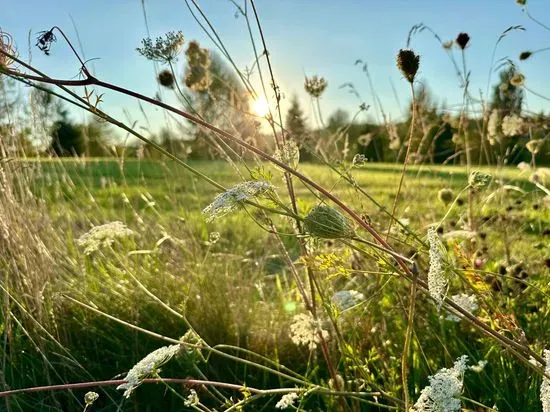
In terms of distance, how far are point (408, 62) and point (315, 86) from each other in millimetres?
704

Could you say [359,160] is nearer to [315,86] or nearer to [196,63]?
[315,86]

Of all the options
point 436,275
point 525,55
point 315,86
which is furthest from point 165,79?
point 436,275

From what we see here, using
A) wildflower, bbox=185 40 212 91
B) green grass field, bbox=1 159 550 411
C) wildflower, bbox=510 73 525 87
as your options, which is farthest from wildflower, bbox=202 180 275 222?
wildflower, bbox=510 73 525 87

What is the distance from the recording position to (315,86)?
1.84 meters

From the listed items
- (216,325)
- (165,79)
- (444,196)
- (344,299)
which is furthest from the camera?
(165,79)

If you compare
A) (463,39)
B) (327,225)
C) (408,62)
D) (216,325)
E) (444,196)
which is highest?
(463,39)

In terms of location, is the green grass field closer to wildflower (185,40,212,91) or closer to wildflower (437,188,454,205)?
wildflower (437,188,454,205)

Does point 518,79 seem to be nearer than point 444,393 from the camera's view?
No

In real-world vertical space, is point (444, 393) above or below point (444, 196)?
below

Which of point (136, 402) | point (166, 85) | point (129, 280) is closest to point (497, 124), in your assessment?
point (166, 85)

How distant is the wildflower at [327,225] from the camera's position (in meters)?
0.84

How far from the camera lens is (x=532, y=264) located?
2727 mm

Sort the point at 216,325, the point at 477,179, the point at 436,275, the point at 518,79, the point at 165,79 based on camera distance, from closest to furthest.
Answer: the point at 436,275 < the point at 477,179 < the point at 216,325 < the point at 165,79 < the point at 518,79

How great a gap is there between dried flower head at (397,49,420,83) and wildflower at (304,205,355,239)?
1.28 ft
